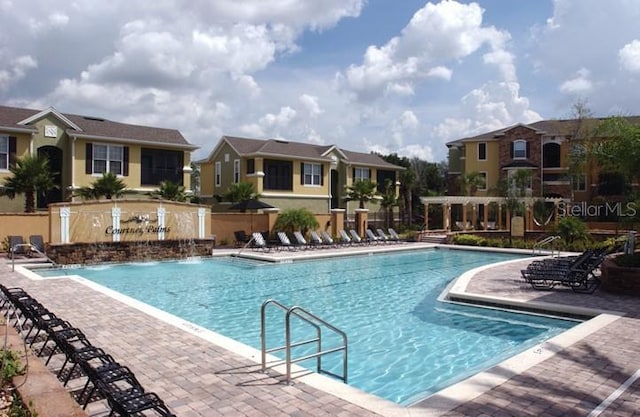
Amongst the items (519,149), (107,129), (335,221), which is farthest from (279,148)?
(519,149)

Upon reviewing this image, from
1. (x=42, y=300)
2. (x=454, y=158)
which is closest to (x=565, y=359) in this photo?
(x=42, y=300)

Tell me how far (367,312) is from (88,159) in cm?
2203

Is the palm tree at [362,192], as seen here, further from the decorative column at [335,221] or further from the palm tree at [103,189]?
the palm tree at [103,189]

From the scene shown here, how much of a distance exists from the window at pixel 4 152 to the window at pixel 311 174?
729 inches

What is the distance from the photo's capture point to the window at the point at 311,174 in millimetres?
36950

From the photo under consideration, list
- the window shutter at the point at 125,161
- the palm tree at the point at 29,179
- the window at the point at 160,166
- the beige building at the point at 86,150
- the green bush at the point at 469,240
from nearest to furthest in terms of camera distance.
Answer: the palm tree at the point at 29,179, the beige building at the point at 86,150, the green bush at the point at 469,240, the window shutter at the point at 125,161, the window at the point at 160,166

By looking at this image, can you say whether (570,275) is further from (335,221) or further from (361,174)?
(361,174)

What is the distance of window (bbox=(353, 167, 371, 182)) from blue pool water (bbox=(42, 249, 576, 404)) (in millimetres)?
20419

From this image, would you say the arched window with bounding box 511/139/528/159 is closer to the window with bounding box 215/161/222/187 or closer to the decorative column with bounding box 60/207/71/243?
the window with bounding box 215/161/222/187

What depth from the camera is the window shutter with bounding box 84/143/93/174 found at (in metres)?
27.8

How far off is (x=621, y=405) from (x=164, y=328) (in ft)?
22.2

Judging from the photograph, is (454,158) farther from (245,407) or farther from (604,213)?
(245,407)

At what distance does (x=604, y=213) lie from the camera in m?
39.1

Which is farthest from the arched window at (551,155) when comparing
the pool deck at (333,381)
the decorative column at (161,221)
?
the pool deck at (333,381)
